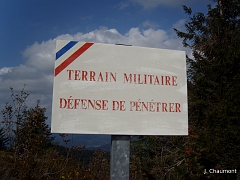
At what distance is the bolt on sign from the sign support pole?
107 mm

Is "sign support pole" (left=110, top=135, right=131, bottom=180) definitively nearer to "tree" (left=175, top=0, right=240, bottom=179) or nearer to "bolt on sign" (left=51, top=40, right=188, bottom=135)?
"bolt on sign" (left=51, top=40, right=188, bottom=135)

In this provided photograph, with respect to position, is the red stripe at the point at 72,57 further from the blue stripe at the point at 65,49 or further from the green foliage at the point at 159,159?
the green foliage at the point at 159,159

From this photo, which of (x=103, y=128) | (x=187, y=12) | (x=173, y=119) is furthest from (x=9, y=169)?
(x=187, y=12)

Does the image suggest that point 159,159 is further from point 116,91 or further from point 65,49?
point 65,49

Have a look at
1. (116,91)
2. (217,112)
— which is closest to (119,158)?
(116,91)

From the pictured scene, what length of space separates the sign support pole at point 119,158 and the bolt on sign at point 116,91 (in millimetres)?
107

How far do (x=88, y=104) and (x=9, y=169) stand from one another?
3.84 meters

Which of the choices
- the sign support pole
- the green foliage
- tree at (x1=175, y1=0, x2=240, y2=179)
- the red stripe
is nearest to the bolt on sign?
the red stripe

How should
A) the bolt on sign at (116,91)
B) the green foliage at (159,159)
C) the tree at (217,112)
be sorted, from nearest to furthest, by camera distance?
1. the bolt on sign at (116,91)
2. the tree at (217,112)
3. the green foliage at (159,159)

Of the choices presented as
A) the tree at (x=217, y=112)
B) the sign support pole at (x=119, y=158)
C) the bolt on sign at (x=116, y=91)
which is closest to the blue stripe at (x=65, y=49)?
the bolt on sign at (x=116, y=91)

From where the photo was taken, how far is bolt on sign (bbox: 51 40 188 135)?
2.68 meters

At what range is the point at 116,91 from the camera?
278 centimetres

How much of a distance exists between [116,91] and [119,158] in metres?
0.71

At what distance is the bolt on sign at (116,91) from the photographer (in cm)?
268
